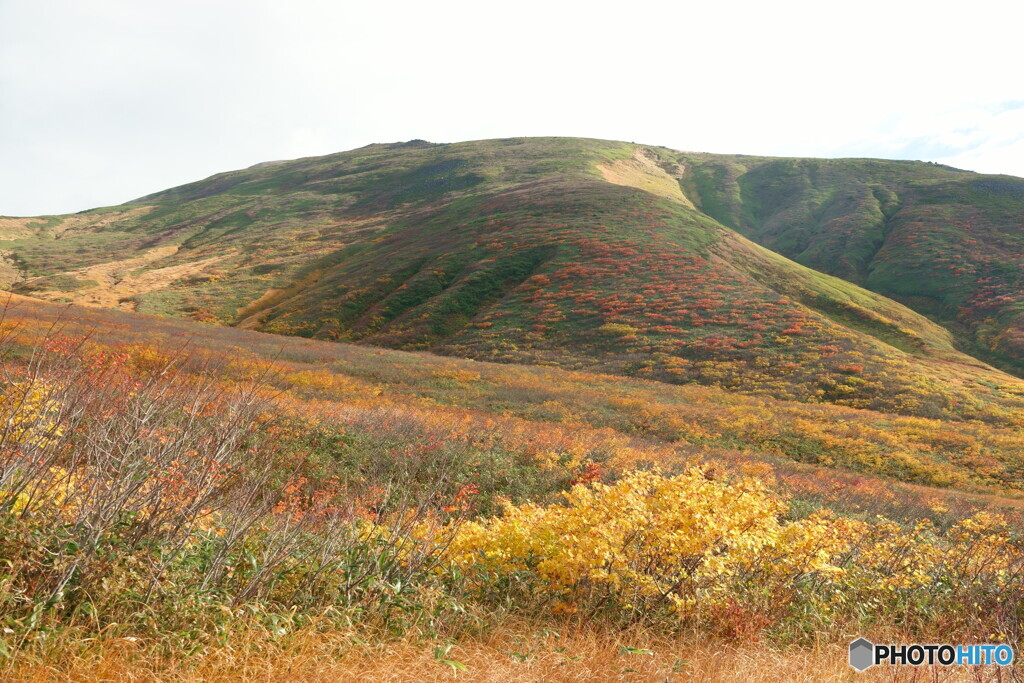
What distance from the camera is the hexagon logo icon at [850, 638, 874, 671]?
4770mm

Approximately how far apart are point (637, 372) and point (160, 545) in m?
32.4

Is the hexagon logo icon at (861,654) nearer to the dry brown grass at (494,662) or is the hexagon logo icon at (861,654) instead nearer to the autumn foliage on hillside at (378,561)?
the dry brown grass at (494,662)

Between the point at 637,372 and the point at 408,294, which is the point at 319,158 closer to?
the point at 408,294

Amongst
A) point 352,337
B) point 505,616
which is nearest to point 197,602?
point 505,616

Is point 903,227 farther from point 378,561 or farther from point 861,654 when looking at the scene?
point 378,561

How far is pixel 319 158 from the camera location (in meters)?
164

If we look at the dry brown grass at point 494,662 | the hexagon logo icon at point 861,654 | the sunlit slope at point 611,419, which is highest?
the dry brown grass at point 494,662

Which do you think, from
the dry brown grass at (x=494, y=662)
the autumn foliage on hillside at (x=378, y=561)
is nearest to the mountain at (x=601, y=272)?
the autumn foliage on hillside at (x=378, y=561)

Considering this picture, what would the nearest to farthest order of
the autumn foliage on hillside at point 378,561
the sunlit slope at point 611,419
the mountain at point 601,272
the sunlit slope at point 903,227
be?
the autumn foliage on hillside at point 378,561 < the sunlit slope at point 611,419 < the mountain at point 601,272 < the sunlit slope at point 903,227

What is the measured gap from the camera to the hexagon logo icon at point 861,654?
4.77 meters

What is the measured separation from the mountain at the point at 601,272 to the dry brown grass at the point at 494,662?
28799mm

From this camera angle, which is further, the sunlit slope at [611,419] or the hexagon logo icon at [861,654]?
the sunlit slope at [611,419]

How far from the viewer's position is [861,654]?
4934mm

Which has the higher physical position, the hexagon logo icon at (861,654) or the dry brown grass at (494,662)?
the dry brown grass at (494,662)
